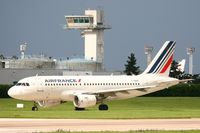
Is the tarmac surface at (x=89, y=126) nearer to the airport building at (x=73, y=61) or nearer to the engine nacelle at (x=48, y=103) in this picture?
the engine nacelle at (x=48, y=103)

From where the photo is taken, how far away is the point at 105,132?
33.4m

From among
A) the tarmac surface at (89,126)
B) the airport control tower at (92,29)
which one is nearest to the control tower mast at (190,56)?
the airport control tower at (92,29)

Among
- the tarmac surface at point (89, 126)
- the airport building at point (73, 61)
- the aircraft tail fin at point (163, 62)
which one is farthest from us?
the airport building at point (73, 61)

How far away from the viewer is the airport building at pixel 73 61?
377 feet

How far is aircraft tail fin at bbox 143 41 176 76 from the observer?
7650cm

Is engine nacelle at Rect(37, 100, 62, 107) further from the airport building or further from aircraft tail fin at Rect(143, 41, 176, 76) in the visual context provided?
the airport building

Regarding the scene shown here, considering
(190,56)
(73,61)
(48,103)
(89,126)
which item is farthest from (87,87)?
(190,56)

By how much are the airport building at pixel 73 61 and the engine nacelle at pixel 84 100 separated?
146ft

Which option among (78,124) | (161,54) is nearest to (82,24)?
(161,54)

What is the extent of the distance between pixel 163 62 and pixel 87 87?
30.3ft

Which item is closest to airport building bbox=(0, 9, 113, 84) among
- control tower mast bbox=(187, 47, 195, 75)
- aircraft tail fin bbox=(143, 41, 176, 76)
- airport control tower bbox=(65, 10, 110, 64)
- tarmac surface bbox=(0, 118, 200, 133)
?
airport control tower bbox=(65, 10, 110, 64)

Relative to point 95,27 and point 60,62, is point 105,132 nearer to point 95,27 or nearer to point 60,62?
point 60,62

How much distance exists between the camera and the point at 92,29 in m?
159

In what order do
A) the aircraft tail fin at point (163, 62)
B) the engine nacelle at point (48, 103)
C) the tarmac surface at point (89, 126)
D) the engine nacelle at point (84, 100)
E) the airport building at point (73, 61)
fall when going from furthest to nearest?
the airport building at point (73, 61) < the aircraft tail fin at point (163, 62) < the engine nacelle at point (48, 103) < the engine nacelle at point (84, 100) < the tarmac surface at point (89, 126)
